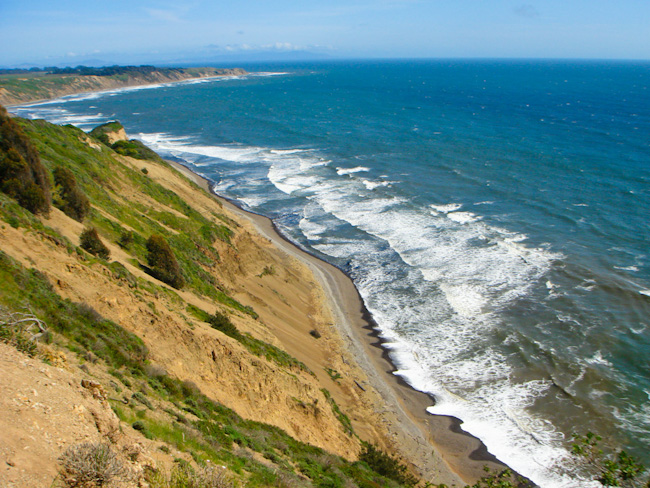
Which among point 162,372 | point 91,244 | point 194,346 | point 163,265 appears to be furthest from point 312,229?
point 162,372

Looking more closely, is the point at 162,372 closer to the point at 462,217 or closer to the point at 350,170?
the point at 462,217

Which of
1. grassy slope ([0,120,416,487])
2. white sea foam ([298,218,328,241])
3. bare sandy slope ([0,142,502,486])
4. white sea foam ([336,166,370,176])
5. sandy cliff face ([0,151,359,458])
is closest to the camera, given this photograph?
grassy slope ([0,120,416,487])

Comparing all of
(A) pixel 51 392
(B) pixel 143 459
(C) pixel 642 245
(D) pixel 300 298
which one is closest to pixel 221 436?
(B) pixel 143 459

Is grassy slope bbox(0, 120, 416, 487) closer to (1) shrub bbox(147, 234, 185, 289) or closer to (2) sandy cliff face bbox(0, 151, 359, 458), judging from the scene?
(2) sandy cliff face bbox(0, 151, 359, 458)

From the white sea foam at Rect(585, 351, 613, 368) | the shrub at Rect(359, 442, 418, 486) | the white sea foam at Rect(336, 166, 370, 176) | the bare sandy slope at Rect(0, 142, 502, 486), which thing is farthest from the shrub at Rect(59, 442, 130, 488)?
the white sea foam at Rect(336, 166, 370, 176)

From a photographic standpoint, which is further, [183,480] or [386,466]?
[386,466]

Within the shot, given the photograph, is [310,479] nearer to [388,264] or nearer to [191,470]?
[191,470]

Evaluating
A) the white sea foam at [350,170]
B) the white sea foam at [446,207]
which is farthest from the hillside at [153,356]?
the white sea foam at [350,170]
